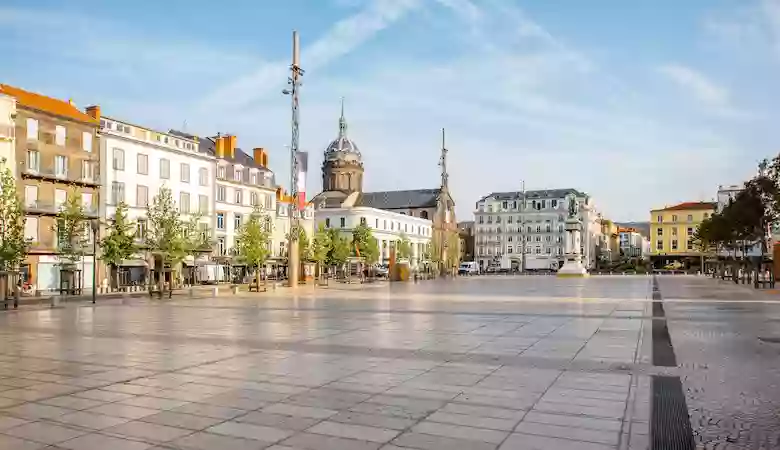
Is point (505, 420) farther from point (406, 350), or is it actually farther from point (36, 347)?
point (36, 347)

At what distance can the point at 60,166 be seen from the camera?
52750mm

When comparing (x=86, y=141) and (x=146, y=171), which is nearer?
(x=86, y=141)

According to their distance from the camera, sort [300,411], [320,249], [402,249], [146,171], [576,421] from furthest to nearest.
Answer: [402,249] < [320,249] < [146,171] < [300,411] < [576,421]

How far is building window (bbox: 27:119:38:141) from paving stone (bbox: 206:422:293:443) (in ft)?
168

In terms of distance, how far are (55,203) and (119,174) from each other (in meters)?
7.35

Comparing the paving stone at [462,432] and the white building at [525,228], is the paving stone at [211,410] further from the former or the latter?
the white building at [525,228]

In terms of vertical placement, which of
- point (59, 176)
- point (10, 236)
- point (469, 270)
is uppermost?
point (59, 176)

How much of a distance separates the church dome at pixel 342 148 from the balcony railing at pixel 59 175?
85.8 metres

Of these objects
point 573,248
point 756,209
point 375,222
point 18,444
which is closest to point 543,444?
point 18,444

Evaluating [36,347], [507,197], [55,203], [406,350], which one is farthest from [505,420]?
[507,197]

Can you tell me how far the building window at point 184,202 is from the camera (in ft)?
214

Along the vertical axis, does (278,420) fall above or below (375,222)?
below

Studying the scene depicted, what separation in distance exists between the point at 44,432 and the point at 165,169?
196 feet

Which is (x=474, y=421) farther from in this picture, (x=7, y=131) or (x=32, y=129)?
(x=32, y=129)
